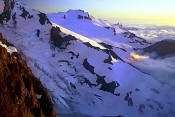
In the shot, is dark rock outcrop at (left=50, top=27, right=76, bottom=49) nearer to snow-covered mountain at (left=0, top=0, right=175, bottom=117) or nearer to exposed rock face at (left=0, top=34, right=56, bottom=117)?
snow-covered mountain at (left=0, top=0, right=175, bottom=117)

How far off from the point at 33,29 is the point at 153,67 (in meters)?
120

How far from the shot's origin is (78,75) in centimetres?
11850

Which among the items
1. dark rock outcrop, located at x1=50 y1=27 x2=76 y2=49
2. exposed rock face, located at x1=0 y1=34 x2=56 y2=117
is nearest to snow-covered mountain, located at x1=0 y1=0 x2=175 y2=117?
dark rock outcrop, located at x1=50 y1=27 x2=76 y2=49

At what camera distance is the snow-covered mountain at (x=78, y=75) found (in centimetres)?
10706

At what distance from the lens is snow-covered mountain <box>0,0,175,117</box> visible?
107 meters

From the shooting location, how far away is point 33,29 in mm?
129500

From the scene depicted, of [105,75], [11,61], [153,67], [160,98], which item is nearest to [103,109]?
[105,75]

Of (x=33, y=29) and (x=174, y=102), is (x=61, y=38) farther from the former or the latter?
(x=174, y=102)

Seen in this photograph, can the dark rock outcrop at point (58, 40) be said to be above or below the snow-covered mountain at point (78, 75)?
above

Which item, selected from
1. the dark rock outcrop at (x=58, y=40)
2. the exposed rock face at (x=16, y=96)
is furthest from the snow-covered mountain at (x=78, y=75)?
the exposed rock face at (x=16, y=96)

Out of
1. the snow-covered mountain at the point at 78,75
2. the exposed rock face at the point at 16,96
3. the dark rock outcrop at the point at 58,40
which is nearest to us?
the exposed rock face at the point at 16,96

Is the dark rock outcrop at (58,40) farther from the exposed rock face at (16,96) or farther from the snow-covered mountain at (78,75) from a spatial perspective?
the exposed rock face at (16,96)

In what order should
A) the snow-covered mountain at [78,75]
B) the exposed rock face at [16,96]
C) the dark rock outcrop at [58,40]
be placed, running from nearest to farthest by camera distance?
the exposed rock face at [16,96], the snow-covered mountain at [78,75], the dark rock outcrop at [58,40]

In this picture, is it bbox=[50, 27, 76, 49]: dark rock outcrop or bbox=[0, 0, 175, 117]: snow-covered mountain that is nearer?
bbox=[0, 0, 175, 117]: snow-covered mountain
